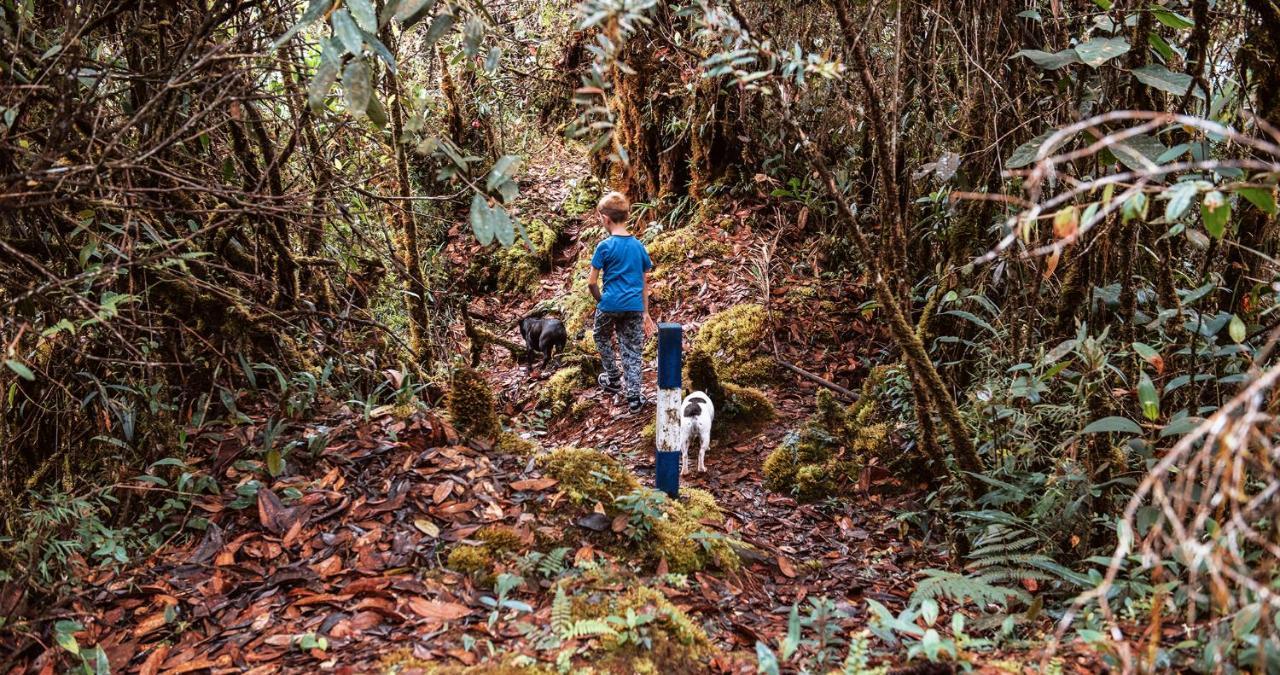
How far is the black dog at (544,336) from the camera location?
688cm

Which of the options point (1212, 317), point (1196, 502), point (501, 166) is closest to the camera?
point (501, 166)

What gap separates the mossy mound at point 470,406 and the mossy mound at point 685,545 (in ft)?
3.38

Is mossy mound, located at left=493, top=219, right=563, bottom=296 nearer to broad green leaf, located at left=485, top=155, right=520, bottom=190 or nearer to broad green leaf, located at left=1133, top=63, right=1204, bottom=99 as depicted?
broad green leaf, located at left=485, top=155, right=520, bottom=190

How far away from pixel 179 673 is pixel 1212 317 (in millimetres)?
4052

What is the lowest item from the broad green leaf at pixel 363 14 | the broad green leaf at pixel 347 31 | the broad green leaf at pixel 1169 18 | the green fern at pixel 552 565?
the green fern at pixel 552 565

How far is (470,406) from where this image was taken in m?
3.89

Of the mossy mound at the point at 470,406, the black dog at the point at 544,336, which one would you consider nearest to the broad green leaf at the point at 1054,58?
the mossy mound at the point at 470,406

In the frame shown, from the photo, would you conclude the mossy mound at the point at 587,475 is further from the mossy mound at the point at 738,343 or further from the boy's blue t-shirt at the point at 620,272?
the boy's blue t-shirt at the point at 620,272

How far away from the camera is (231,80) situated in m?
2.76

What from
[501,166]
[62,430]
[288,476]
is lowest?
[288,476]

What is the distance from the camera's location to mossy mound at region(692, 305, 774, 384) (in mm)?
5832

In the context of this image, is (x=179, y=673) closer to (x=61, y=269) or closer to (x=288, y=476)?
(x=288, y=476)

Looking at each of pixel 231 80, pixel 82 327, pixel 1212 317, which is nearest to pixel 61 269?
pixel 82 327

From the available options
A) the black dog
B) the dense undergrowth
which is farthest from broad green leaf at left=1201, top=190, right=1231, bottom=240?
the black dog
